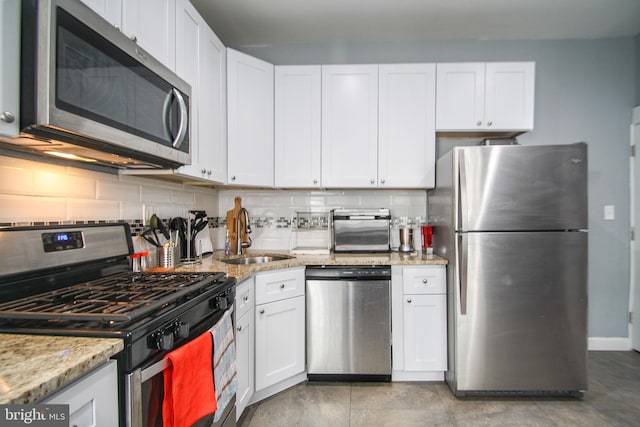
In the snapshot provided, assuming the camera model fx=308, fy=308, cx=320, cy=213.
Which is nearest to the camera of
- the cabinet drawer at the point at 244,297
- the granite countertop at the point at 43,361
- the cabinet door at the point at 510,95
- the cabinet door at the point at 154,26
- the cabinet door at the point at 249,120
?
the granite countertop at the point at 43,361

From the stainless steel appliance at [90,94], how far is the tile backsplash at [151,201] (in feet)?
0.37

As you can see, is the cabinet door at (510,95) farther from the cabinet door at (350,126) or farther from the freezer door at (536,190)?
the cabinet door at (350,126)

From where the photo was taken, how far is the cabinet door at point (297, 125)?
2.52 meters

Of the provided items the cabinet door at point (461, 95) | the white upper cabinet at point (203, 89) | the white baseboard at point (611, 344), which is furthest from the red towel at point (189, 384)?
the white baseboard at point (611, 344)

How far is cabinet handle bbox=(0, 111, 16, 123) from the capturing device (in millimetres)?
783

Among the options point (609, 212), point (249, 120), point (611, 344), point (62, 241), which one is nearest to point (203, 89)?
point (249, 120)

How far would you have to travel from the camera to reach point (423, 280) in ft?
7.33

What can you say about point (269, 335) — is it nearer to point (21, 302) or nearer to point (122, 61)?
point (21, 302)

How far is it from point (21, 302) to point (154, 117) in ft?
2.59

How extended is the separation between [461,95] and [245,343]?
2.43 metres

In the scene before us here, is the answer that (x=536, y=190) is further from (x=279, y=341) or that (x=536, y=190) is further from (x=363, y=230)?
(x=279, y=341)

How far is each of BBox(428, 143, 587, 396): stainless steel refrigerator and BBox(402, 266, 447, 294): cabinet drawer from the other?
0.18m

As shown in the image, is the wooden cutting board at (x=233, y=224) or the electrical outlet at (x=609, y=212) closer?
the wooden cutting board at (x=233, y=224)

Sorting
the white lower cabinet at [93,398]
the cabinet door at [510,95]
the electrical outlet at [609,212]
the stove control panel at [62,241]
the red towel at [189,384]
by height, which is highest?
the cabinet door at [510,95]
